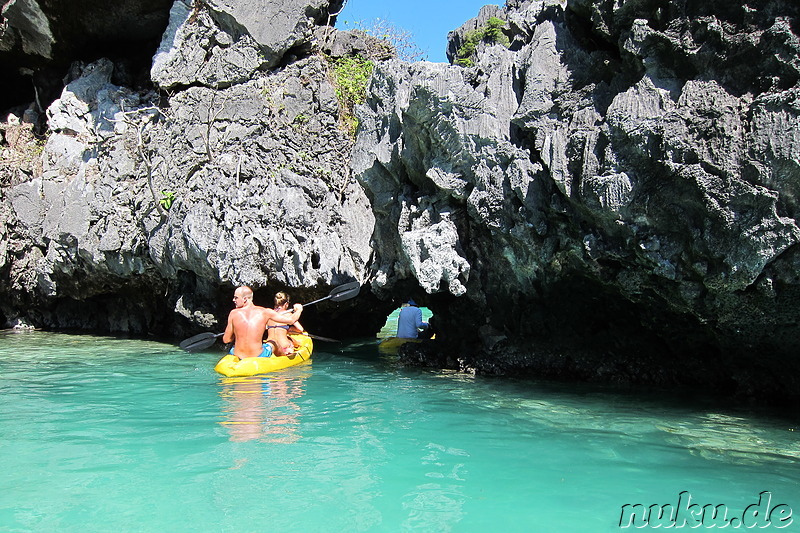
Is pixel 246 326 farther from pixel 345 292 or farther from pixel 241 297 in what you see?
pixel 345 292

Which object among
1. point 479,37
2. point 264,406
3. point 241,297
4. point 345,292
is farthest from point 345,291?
point 479,37

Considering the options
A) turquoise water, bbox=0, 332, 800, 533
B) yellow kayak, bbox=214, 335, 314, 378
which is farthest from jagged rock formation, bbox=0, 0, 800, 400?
yellow kayak, bbox=214, 335, 314, 378

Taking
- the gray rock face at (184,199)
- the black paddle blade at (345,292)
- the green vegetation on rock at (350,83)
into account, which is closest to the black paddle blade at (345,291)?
the black paddle blade at (345,292)

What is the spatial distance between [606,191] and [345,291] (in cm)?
483

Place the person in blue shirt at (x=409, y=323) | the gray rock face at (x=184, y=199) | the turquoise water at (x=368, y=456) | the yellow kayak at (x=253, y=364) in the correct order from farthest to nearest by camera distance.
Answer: the person in blue shirt at (x=409, y=323) < the gray rock face at (x=184, y=199) < the yellow kayak at (x=253, y=364) < the turquoise water at (x=368, y=456)

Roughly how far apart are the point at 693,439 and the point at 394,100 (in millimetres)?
5605

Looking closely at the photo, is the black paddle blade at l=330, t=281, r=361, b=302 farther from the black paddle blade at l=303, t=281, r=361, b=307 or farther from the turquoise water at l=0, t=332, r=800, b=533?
the turquoise water at l=0, t=332, r=800, b=533

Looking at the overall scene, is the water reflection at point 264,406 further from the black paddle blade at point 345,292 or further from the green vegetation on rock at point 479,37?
the green vegetation on rock at point 479,37

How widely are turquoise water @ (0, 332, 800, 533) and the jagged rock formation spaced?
43.9 inches

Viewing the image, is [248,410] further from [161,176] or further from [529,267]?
[161,176]

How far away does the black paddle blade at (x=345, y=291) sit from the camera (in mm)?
9414

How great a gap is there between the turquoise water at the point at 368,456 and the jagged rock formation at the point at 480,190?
3.66ft

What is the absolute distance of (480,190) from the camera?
7238mm

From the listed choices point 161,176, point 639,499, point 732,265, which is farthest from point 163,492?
point 161,176
